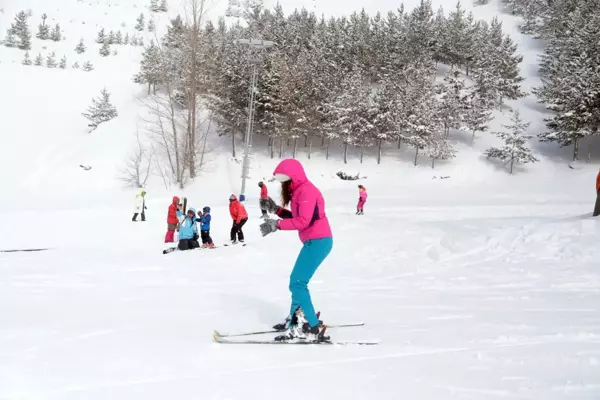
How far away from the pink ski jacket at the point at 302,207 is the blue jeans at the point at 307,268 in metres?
0.09

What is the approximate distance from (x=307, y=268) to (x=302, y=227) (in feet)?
1.74

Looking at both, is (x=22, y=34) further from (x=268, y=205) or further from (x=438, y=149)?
(x=268, y=205)

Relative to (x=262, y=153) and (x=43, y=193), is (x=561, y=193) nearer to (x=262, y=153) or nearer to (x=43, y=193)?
(x=262, y=153)

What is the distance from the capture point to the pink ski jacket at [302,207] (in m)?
4.27

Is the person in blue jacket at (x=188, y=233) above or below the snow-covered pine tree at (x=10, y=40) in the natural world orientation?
below

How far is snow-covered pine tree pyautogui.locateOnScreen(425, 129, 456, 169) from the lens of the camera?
36.4 m

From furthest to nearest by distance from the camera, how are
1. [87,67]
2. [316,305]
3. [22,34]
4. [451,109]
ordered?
[22,34], [87,67], [451,109], [316,305]

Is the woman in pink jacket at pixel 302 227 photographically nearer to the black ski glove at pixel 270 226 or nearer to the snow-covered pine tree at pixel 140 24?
the black ski glove at pixel 270 226

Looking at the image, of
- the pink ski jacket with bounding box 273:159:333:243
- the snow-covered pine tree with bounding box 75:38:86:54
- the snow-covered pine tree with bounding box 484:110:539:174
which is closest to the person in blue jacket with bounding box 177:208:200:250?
the pink ski jacket with bounding box 273:159:333:243

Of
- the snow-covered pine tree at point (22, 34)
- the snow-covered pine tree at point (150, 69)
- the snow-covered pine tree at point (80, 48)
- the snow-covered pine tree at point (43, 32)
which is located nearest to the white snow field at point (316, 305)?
the snow-covered pine tree at point (150, 69)

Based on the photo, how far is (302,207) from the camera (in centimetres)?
429

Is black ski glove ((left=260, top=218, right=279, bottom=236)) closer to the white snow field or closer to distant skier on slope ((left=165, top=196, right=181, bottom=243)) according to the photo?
the white snow field

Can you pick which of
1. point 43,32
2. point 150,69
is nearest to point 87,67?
point 150,69

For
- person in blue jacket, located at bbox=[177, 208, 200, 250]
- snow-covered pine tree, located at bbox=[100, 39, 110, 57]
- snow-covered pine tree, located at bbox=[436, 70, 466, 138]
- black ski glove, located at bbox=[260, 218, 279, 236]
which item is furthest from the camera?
snow-covered pine tree, located at bbox=[100, 39, 110, 57]
